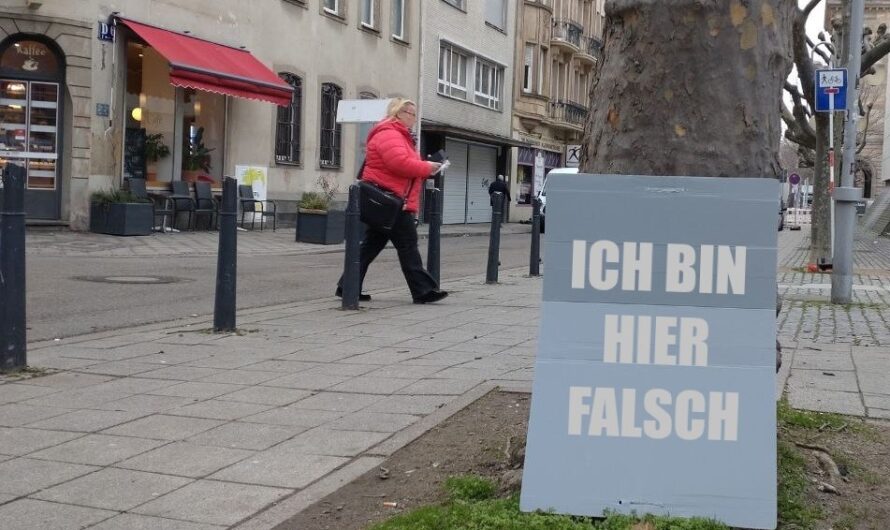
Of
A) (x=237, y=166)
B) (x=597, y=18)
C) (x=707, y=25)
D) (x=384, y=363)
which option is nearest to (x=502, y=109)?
(x=597, y=18)

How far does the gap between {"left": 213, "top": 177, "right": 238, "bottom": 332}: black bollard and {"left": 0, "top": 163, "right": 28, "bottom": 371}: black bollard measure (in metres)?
1.94

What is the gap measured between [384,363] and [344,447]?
2163mm

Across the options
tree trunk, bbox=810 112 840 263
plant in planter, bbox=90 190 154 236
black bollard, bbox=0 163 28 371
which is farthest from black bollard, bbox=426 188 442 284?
plant in planter, bbox=90 190 154 236

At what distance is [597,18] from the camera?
→ 55250 millimetres

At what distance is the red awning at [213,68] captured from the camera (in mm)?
20672

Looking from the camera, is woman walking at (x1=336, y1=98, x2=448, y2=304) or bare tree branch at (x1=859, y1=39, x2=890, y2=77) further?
bare tree branch at (x1=859, y1=39, x2=890, y2=77)

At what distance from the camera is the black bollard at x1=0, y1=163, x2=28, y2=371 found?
5.96 meters

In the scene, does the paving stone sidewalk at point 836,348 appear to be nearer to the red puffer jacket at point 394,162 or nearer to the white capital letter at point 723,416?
the white capital letter at point 723,416

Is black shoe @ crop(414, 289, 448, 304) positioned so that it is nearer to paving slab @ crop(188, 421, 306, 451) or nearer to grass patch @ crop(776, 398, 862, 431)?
paving slab @ crop(188, 421, 306, 451)

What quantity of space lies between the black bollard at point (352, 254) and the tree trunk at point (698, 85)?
5.66m

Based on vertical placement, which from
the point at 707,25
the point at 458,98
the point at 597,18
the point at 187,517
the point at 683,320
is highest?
the point at 597,18

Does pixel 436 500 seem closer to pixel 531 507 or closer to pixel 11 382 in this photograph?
pixel 531 507

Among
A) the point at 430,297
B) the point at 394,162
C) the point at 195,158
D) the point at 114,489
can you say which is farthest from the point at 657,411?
the point at 195,158

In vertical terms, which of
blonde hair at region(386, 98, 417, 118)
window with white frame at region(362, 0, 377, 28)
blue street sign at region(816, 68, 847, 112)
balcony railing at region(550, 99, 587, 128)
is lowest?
blonde hair at region(386, 98, 417, 118)
